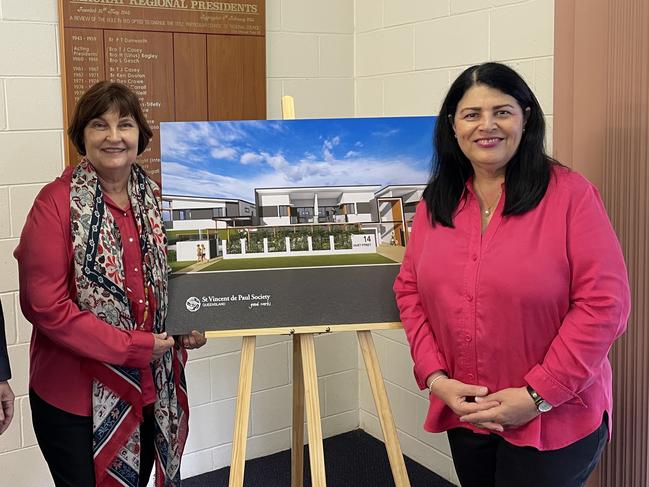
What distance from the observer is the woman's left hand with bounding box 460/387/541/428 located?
5.41ft

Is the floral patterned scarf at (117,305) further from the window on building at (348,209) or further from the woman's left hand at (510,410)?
the woman's left hand at (510,410)

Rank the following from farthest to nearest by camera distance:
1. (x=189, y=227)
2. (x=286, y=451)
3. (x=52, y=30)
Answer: (x=286, y=451), (x=52, y=30), (x=189, y=227)

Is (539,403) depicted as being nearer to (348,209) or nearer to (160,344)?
(348,209)

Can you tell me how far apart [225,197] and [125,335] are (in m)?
0.49

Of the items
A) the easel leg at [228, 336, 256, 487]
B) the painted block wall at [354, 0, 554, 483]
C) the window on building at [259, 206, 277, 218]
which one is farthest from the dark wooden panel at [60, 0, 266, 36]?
the easel leg at [228, 336, 256, 487]

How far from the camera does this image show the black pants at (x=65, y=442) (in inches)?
77.1

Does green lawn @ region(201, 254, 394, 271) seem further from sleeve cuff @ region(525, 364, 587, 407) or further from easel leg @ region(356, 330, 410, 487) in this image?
sleeve cuff @ region(525, 364, 587, 407)

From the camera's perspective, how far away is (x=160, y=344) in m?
1.99

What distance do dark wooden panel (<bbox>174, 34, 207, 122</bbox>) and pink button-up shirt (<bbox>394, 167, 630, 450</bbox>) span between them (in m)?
1.47

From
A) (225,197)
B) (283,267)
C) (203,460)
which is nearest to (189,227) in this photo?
(225,197)

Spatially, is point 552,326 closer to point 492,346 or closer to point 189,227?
point 492,346

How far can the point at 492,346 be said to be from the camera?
67.1 inches

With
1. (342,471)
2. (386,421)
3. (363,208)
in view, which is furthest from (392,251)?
(342,471)

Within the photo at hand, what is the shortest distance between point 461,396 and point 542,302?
30 centimetres
